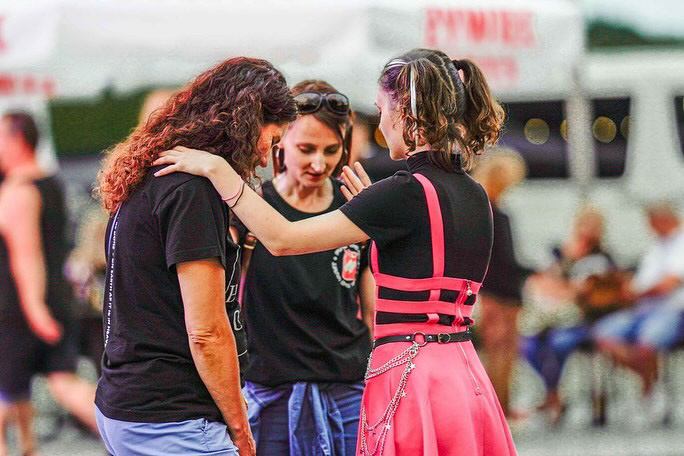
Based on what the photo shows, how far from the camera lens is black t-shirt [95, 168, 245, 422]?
8.38 feet

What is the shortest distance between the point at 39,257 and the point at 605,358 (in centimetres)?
446

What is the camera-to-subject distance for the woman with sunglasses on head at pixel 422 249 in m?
2.74

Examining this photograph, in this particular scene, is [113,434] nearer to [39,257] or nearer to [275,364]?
[275,364]

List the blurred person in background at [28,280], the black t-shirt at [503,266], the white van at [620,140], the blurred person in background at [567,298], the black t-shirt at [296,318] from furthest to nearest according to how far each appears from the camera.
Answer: the white van at [620,140], the blurred person in background at [567,298], the black t-shirt at [503,266], the blurred person in background at [28,280], the black t-shirt at [296,318]

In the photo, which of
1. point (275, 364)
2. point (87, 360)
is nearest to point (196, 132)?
point (275, 364)

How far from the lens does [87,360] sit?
778 centimetres

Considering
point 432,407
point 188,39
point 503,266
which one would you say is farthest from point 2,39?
point 432,407

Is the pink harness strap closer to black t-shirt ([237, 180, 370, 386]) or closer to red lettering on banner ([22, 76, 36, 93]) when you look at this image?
black t-shirt ([237, 180, 370, 386])

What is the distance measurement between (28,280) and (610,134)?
17.9ft

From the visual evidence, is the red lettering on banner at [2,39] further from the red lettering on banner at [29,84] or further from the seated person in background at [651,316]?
the seated person in background at [651,316]

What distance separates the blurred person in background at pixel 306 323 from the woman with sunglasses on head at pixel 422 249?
22.1 inches

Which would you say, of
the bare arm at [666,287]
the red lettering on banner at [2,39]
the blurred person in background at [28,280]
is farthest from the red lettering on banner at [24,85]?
the bare arm at [666,287]

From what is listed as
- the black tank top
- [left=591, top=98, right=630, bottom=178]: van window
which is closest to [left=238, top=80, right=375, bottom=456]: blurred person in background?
the black tank top

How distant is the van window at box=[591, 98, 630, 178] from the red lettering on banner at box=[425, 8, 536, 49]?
3.30 metres
